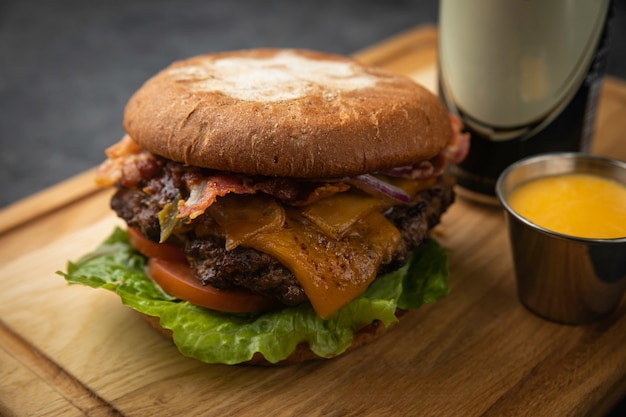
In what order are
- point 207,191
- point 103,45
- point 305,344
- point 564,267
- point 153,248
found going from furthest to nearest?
1. point 103,45
2. point 153,248
3. point 564,267
4. point 305,344
5. point 207,191

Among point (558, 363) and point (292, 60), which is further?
point (292, 60)

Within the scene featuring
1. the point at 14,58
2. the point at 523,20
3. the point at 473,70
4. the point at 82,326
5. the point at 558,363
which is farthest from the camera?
the point at 14,58

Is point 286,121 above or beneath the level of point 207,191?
above

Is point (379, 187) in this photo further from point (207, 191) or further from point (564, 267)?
point (564, 267)

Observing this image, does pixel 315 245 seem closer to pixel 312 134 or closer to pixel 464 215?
pixel 312 134

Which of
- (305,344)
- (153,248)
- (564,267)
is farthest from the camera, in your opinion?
(153,248)

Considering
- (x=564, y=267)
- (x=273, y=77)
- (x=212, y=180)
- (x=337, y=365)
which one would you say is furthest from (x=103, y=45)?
(x=564, y=267)

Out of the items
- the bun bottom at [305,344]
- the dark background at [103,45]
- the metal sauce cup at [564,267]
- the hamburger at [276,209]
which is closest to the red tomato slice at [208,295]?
the hamburger at [276,209]

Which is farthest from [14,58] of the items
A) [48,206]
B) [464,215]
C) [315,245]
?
[315,245]
